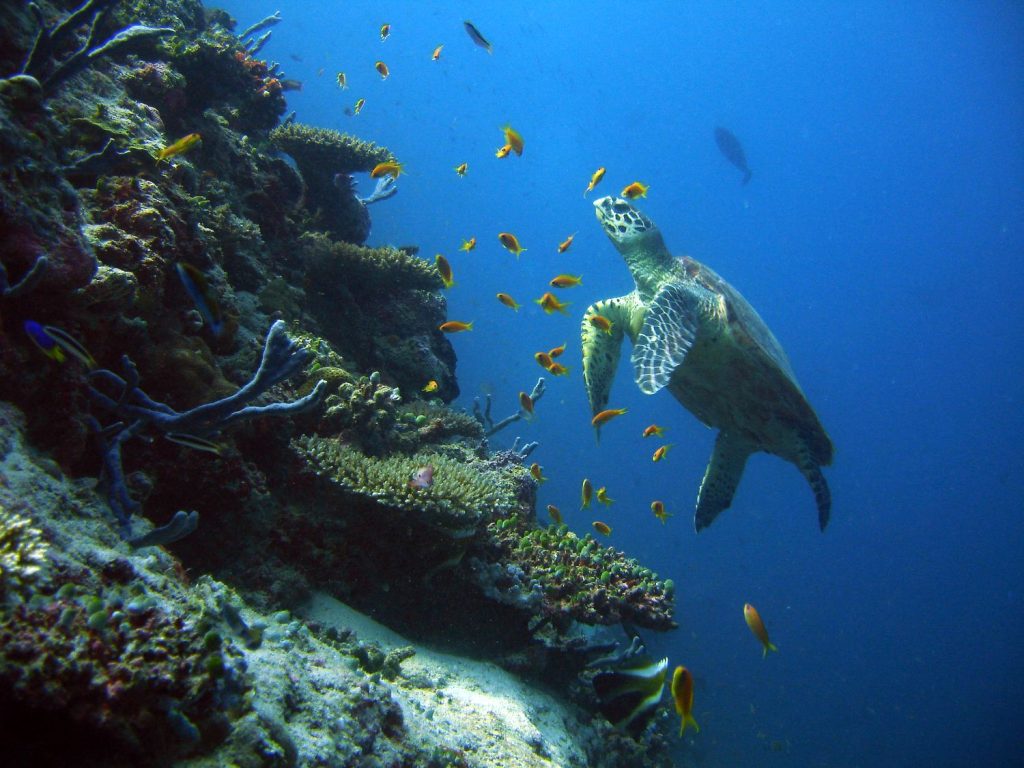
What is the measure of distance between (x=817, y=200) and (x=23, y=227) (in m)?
120

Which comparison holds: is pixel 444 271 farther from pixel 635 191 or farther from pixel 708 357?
pixel 708 357

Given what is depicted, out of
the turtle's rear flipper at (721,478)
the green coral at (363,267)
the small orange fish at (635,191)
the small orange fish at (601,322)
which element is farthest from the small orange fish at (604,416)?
the small orange fish at (635,191)

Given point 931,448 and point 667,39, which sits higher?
point 667,39

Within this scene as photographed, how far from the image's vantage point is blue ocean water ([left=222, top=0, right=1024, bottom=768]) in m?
57.7

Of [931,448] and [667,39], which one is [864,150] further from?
[931,448]

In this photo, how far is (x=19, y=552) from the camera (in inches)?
47.8

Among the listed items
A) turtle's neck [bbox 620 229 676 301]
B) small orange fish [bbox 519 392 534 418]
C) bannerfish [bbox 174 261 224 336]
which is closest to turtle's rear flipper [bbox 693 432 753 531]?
turtle's neck [bbox 620 229 676 301]

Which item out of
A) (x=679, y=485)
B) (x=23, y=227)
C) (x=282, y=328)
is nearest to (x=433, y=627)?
(x=282, y=328)

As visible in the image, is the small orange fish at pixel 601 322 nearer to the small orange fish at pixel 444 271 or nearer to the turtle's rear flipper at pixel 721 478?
the small orange fish at pixel 444 271

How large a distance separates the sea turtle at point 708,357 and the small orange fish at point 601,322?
0.03 m

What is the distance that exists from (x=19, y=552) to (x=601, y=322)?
6.00 metres

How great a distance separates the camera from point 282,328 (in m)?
2.35

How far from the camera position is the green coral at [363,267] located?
572 centimetres

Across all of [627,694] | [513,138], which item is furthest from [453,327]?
[627,694]
